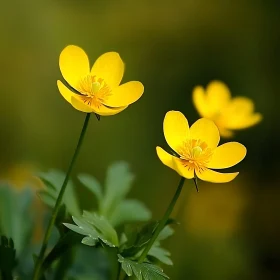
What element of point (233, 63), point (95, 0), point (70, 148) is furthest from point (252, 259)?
point (95, 0)

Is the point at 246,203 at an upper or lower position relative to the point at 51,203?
lower

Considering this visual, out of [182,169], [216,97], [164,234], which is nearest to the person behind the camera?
[182,169]

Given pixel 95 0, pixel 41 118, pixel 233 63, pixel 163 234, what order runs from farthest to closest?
pixel 95 0
pixel 233 63
pixel 41 118
pixel 163 234

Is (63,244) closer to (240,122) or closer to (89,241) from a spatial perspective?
(89,241)

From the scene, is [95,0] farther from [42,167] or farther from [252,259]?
[252,259]

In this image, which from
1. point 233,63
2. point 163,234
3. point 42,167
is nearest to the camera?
point 163,234

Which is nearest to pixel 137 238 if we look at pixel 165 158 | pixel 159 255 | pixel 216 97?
pixel 159 255

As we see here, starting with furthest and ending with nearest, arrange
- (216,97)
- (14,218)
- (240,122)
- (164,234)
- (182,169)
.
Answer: (216,97) < (240,122) < (14,218) < (164,234) < (182,169)

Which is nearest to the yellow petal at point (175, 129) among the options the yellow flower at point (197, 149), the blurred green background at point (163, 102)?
the yellow flower at point (197, 149)
